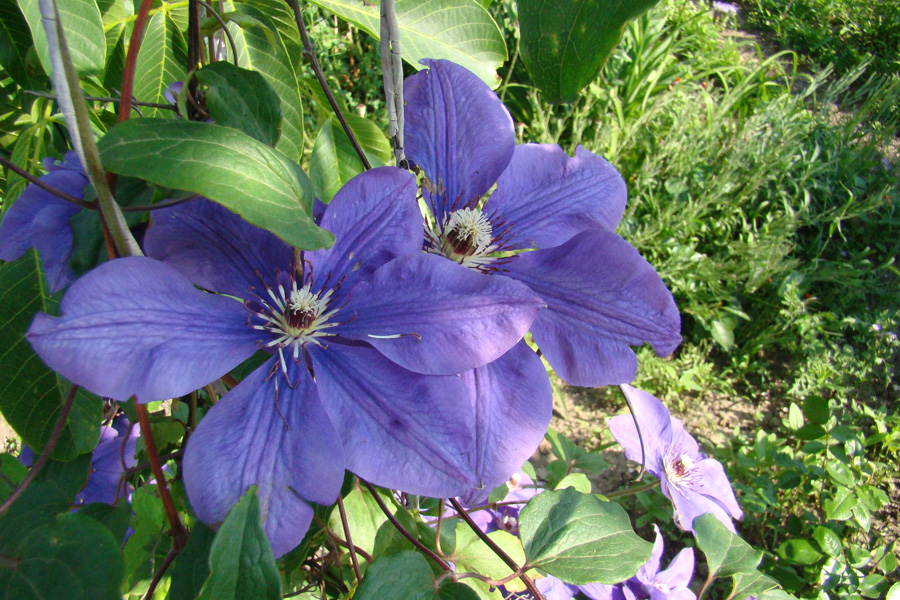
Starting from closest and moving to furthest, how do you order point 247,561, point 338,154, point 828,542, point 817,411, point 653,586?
point 247,561 < point 338,154 < point 653,586 < point 828,542 < point 817,411

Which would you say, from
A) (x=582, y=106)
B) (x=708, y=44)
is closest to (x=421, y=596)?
(x=582, y=106)

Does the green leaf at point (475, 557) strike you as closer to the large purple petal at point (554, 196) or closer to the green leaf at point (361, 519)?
the green leaf at point (361, 519)

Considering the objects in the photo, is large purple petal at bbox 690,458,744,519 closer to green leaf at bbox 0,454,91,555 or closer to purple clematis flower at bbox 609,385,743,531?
purple clematis flower at bbox 609,385,743,531

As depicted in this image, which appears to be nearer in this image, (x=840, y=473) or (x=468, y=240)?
(x=468, y=240)

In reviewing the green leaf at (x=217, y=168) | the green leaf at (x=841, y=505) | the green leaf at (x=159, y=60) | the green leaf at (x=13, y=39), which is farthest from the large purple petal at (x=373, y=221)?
the green leaf at (x=841, y=505)

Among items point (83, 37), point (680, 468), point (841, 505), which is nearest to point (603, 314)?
point (83, 37)

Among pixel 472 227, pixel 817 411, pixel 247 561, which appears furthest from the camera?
pixel 817 411

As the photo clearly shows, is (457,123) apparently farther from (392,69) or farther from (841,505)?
(841,505)
